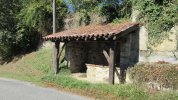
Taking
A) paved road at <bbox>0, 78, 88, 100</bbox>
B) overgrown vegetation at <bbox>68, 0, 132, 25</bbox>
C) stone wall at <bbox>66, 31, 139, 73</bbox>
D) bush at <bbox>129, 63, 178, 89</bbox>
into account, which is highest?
overgrown vegetation at <bbox>68, 0, 132, 25</bbox>

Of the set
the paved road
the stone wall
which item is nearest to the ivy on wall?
the stone wall

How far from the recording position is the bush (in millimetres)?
14320

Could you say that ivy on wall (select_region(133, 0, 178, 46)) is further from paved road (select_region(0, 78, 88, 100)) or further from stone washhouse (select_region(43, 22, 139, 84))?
paved road (select_region(0, 78, 88, 100))

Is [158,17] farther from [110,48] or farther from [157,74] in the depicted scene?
[157,74]

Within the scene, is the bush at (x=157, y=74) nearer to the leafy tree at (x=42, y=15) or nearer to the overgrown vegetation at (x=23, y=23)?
the leafy tree at (x=42, y=15)

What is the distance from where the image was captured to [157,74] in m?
15.0

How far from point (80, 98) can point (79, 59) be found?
32.8 ft

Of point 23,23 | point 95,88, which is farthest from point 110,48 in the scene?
point 23,23

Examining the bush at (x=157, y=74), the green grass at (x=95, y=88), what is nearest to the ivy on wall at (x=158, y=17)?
the bush at (x=157, y=74)

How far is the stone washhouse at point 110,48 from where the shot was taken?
1647cm

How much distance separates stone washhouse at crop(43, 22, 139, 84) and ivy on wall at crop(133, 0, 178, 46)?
2.52 feet

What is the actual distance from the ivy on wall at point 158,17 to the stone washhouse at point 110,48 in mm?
767

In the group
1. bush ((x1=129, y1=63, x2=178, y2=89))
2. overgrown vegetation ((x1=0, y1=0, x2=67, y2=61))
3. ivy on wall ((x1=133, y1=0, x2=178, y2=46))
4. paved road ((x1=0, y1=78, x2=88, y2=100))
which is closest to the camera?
paved road ((x1=0, y1=78, x2=88, y2=100))

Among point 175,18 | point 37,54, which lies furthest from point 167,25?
point 37,54
